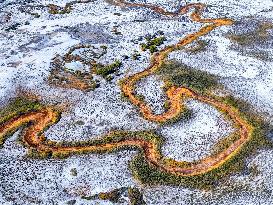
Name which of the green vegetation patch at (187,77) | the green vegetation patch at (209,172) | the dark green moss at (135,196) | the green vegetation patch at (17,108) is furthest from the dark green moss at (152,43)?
the dark green moss at (135,196)

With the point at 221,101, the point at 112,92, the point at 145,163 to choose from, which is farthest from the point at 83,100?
the point at 221,101

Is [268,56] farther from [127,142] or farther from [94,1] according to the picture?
[94,1]

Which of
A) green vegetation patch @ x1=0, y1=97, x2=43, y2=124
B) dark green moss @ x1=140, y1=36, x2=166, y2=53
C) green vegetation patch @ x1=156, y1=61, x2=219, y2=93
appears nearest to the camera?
green vegetation patch @ x1=0, y1=97, x2=43, y2=124

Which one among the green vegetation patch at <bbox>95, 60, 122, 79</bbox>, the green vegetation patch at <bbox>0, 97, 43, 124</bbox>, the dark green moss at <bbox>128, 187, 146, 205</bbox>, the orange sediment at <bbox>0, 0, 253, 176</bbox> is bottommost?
the dark green moss at <bbox>128, 187, 146, 205</bbox>

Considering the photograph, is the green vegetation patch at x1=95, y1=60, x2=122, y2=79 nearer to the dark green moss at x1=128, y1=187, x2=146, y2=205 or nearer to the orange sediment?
the orange sediment

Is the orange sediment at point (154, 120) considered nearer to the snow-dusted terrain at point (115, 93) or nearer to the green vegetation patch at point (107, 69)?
the snow-dusted terrain at point (115, 93)

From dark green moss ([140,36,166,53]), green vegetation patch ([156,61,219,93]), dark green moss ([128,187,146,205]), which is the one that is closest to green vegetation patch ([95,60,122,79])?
dark green moss ([140,36,166,53])

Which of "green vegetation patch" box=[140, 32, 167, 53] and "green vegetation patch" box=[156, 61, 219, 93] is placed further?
"green vegetation patch" box=[140, 32, 167, 53]
